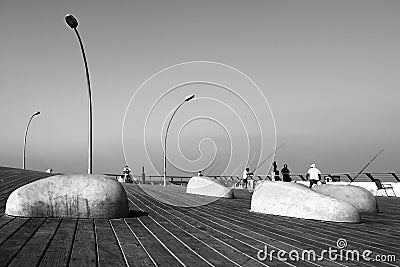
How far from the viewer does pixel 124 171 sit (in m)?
37.7

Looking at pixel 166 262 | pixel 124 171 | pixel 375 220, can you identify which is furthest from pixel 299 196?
pixel 124 171

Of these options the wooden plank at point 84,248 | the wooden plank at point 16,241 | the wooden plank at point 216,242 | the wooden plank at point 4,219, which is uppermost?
the wooden plank at point 4,219

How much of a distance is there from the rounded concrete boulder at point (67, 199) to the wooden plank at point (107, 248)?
3.90ft

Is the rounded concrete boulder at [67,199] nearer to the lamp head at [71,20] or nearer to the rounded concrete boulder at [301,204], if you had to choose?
the rounded concrete boulder at [301,204]

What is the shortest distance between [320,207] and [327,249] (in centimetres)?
395

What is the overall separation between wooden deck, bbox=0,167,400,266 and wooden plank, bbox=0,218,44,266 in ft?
0.04

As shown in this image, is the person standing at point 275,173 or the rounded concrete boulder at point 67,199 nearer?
the rounded concrete boulder at point 67,199

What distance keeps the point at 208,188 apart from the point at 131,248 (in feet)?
45.1

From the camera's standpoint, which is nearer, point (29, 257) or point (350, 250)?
point (29, 257)

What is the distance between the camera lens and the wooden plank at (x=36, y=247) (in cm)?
492

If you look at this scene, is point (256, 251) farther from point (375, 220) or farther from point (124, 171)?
point (124, 171)

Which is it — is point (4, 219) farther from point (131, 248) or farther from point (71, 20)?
point (71, 20)

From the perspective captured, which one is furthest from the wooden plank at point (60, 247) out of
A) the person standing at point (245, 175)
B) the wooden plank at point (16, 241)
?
the person standing at point (245, 175)

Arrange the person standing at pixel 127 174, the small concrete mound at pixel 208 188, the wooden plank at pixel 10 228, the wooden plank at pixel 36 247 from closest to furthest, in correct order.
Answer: the wooden plank at pixel 36 247
the wooden plank at pixel 10 228
the small concrete mound at pixel 208 188
the person standing at pixel 127 174
